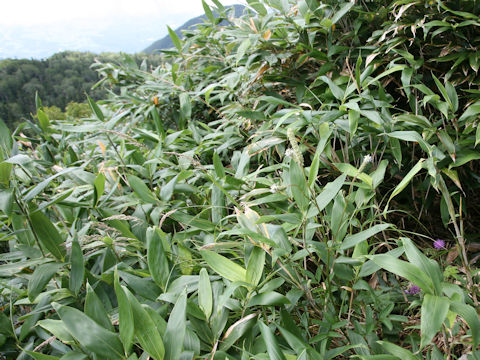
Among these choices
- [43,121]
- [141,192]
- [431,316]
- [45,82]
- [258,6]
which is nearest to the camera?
[431,316]

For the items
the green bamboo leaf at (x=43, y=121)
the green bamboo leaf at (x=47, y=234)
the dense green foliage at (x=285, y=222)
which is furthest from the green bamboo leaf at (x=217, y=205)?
the green bamboo leaf at (x=43, y=121)

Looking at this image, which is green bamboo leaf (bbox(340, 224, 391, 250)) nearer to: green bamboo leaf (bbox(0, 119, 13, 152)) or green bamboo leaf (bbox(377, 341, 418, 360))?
green bamboo leaf (bbox(377, 341, 418, 360))

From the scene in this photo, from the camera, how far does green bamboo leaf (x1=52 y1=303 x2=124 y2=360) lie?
1.62ft

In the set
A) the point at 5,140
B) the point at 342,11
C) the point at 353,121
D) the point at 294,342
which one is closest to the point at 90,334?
the point at 294,342

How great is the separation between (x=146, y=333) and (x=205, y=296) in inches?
4.7

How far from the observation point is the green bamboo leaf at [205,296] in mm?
576

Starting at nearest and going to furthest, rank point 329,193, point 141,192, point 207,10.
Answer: point 329,193 < point 141,192 < point 207,10

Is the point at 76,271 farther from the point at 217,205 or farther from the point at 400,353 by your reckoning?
the point at 400,353

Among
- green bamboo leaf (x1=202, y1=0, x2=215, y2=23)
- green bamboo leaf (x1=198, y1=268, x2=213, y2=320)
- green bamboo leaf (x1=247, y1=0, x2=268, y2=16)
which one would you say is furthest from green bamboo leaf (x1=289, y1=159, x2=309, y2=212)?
green bamboo leaf (x1=202, y1=0, x2=215, y2=23)

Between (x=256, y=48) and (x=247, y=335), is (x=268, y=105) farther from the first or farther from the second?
(x=247, y=335)

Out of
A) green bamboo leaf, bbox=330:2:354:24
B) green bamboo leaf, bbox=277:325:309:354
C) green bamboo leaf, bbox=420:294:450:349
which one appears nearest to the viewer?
green bamboo leaf, bbox=420:294:450:349

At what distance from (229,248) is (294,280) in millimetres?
176

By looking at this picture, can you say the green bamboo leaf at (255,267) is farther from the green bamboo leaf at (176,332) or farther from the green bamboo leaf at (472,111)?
the green bamboo leaf at (472,111)

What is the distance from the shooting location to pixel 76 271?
69 centimetres
